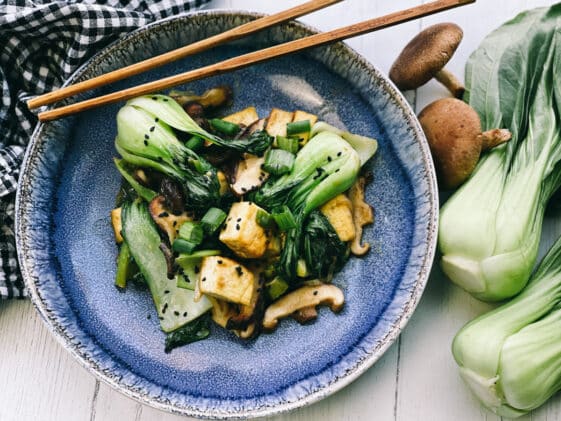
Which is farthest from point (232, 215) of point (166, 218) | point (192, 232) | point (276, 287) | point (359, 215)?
point (359, 215)

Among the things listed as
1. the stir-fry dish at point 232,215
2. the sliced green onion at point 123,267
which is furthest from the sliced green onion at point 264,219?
the sliced green onion at point 123,267

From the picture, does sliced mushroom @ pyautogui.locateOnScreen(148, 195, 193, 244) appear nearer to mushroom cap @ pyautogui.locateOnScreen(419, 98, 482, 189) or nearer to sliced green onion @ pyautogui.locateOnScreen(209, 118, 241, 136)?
sliced green onion @ pyautogui.locateOnScreen(209, 118, 241, 136)

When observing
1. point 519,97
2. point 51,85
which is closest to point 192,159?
point 51,85

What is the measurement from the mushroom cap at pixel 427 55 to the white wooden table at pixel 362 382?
96 centimetres

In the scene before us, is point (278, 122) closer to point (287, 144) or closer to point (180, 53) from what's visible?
point (287, 144)

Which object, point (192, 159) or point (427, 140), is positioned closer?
point (192, 159)

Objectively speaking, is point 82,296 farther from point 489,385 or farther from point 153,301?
point 489,385

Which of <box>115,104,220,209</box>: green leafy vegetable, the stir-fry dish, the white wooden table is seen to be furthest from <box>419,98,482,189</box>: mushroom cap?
<box>115,104,220,209</box>: green leafy vegetable

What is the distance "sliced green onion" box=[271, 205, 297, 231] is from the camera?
2.72 meters

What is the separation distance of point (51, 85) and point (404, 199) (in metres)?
1.85

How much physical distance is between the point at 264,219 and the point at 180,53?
0.88m

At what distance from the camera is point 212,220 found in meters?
2.74

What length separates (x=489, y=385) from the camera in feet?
9.02

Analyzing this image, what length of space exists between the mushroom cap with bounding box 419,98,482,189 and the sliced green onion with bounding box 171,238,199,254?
1.23 m
